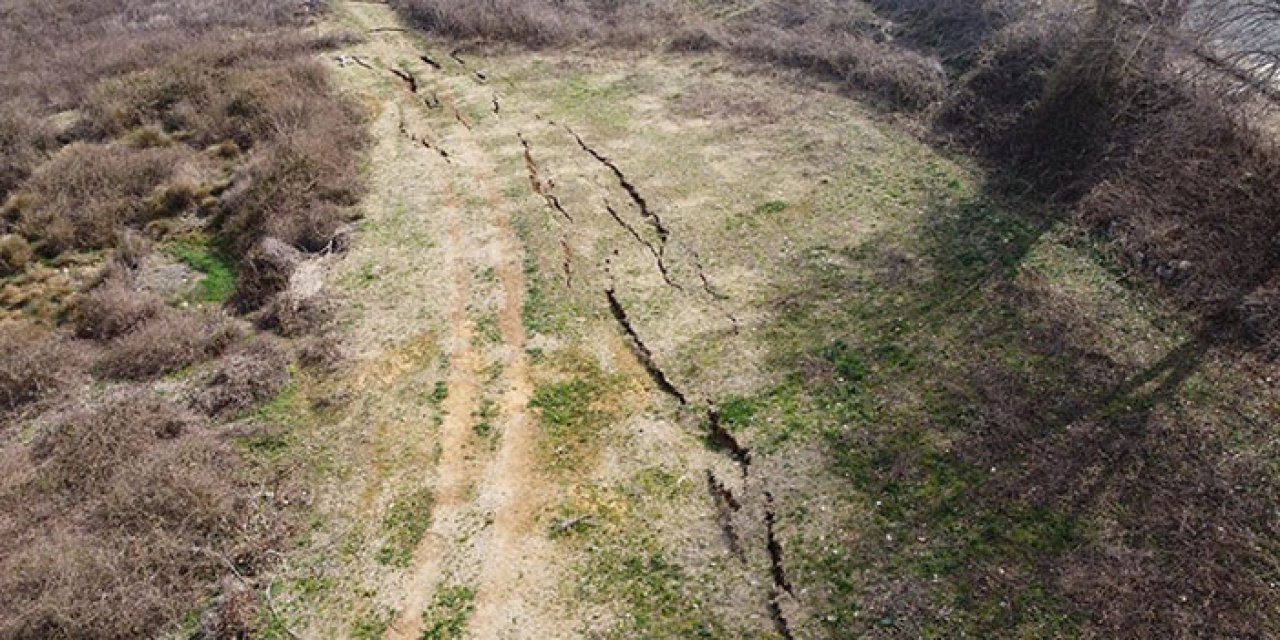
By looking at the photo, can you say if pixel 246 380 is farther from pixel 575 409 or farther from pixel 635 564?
pixel 635 564

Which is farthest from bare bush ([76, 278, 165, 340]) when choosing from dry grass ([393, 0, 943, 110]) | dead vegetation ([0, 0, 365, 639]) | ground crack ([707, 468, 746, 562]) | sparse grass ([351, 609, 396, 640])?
dry grass ([393, 0, 943, 110])

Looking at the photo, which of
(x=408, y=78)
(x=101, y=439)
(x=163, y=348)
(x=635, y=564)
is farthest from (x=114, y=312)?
(x=408, y=78)

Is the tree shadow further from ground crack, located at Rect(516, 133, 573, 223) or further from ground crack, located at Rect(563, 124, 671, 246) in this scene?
ground crack, located at Rect(516, 133, 573, 223)

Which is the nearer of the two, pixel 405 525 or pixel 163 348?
pixel 405 525

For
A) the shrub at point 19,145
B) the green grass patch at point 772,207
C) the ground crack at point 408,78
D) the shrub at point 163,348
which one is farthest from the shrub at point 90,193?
the green grass patch at point 772,207

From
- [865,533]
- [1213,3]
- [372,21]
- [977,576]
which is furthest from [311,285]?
[372,21]

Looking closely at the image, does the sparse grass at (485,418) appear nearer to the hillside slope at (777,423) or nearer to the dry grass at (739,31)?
the hillside slope at (777,423)

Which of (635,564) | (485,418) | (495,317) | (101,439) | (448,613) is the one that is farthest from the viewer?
(495,317)
